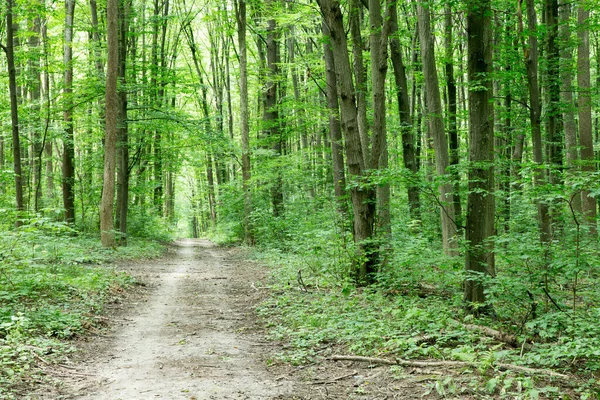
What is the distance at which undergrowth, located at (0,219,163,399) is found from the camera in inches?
195

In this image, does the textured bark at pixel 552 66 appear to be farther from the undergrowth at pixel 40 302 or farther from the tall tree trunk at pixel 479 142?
the undergrowth at pixel 40 302

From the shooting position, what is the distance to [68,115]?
57.1 ft

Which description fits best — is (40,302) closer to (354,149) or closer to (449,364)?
(354,149)

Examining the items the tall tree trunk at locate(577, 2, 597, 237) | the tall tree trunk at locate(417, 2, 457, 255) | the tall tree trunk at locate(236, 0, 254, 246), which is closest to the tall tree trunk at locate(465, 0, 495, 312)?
the tall tree trunk at locate(417, 2, 457, 255)

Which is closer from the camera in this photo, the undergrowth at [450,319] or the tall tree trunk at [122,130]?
the undergrowth at [450,319]

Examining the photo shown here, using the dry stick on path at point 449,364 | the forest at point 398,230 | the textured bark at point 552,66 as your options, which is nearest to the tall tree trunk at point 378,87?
the forest at point 398,230

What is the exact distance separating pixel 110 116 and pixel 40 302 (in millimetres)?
9115

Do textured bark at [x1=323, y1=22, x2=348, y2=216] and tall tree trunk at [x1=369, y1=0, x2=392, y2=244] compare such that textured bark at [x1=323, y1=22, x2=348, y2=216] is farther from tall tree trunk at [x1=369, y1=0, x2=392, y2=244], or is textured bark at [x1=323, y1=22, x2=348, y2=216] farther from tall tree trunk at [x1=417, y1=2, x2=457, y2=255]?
tall tree trunk at [x1=417, y1=2, x2=457, y2=255]

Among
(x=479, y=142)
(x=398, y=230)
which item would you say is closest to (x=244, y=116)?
(x=398, y=230)

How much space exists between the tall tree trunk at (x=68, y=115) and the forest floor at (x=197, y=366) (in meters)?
10.0

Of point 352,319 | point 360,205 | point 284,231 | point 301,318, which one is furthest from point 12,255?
point 284,231

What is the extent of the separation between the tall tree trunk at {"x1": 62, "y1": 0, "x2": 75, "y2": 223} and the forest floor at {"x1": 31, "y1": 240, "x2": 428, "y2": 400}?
10024mm

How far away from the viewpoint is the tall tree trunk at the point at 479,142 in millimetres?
6203

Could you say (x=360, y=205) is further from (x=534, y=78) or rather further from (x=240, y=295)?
(x=534, y=78)
